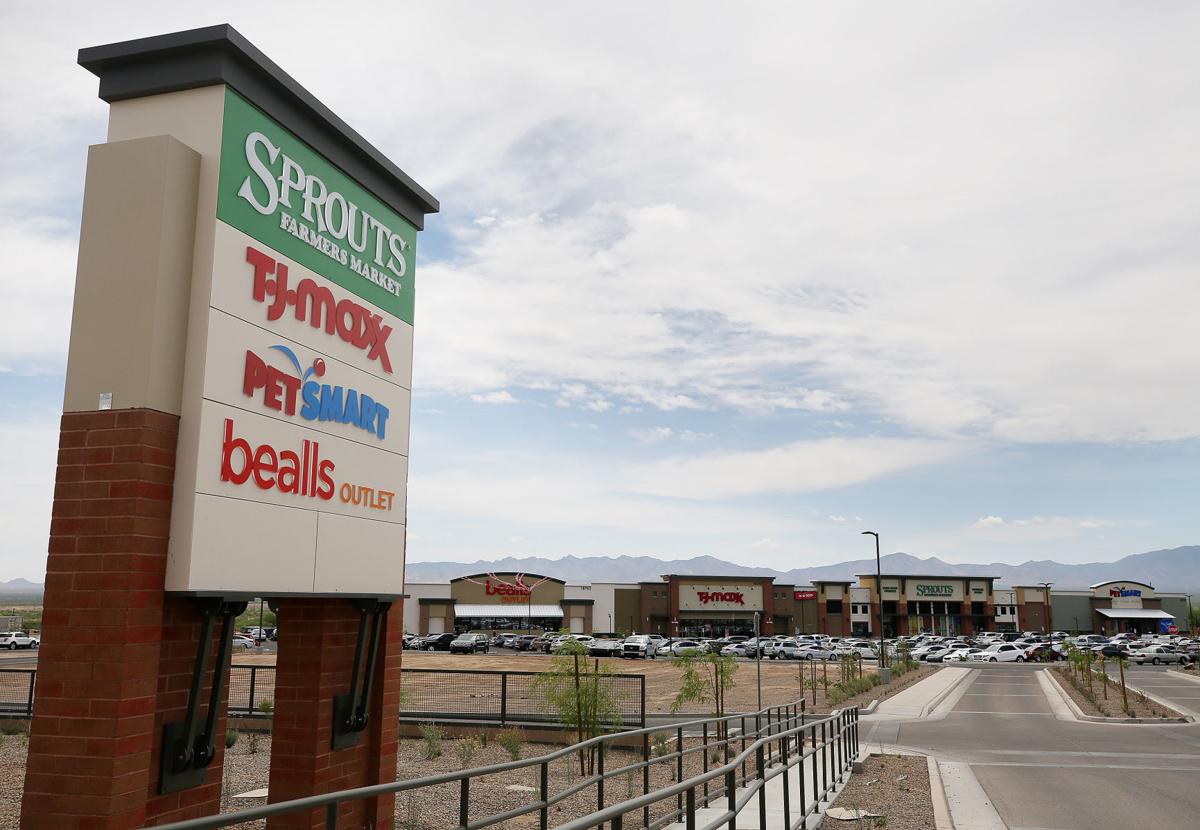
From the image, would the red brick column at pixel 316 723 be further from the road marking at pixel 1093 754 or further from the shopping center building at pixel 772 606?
the shopping center building at pixel 772 606

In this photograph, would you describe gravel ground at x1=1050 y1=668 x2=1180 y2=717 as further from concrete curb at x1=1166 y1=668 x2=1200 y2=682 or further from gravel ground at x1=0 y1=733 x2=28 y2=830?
gravel ground at x1=0 y1=733 x2=28 y2=830

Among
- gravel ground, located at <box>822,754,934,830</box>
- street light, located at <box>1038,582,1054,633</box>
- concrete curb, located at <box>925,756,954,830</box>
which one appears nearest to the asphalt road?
concrete curb, located at <box>925,756,954,830</box>

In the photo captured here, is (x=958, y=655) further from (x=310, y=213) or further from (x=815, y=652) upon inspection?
(x=310, y=213)

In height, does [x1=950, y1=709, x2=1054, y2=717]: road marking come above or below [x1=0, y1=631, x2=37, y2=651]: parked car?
above

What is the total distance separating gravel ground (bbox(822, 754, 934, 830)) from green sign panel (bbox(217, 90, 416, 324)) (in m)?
8.57

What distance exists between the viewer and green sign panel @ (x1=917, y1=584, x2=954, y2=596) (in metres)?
104

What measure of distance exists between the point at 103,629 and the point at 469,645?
6646 centimetres

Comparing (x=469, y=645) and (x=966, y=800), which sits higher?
(x=966, y=800)

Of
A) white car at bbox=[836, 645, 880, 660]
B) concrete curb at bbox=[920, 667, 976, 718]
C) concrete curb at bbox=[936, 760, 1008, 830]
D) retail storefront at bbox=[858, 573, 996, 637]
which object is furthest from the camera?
retail storefront at bbox=[858, 573, 996, 637]

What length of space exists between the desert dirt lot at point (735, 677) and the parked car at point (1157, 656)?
16.0 metres

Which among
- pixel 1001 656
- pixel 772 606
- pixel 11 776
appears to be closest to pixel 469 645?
pixel 1001 656

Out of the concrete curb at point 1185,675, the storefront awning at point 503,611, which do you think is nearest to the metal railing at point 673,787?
the concrete curb at point 1185,675

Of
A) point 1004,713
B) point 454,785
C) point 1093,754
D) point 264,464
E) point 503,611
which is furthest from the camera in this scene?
point 503,611

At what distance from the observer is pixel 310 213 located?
768 centimetres
